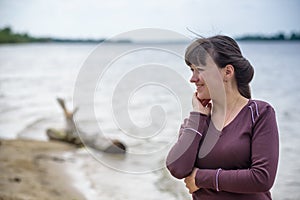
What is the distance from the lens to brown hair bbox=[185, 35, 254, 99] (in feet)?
7.20

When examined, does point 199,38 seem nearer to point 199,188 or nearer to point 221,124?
point 221,124

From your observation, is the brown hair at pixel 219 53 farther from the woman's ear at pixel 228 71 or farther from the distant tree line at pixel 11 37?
the distant tree line at pixel 11 37

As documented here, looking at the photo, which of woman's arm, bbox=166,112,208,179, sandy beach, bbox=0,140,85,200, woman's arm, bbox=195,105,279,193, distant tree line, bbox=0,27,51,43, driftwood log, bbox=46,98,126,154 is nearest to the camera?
woman's arm, bbox=195,105,279,193

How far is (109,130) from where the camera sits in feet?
48.1

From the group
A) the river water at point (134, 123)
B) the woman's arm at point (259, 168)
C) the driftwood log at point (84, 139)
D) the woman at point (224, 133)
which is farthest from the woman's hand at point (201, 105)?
the driftwood log at point (84, 139)

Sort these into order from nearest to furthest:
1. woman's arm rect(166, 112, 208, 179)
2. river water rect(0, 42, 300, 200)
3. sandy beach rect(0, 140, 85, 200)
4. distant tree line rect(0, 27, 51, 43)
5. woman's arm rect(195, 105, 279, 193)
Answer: woman's arm rect(195, 105, 279, 193) < woman's arm rect(166, 112, 208, 179) < river water rect(0, 42, 300, 200) < sandy beach rect(0, 140, 85, 200) < distant tree line rect(0, 27, 51, 43)

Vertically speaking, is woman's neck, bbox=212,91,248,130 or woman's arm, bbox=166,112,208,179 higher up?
woman's neck, bbox=212,91,248,130

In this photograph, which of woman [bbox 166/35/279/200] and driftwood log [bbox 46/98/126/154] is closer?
woman [bbox 166/35/279/200]

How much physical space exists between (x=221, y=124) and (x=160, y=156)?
27.6ft

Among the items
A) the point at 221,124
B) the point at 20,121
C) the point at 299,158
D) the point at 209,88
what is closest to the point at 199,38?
the point at 209,88

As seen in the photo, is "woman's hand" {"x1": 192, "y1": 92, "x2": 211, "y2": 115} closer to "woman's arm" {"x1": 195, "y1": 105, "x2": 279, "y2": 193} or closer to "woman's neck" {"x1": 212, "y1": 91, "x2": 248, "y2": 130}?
"woman's neck" {"x1": 212, "y1": 91, "x2": 248, "y2": 130}

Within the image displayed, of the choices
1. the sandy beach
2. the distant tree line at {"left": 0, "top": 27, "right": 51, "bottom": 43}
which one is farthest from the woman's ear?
the distant tree line at {"left": 0, "top": 27, "right": 51, "bottom": 43}

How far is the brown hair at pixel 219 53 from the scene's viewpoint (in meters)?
2.20

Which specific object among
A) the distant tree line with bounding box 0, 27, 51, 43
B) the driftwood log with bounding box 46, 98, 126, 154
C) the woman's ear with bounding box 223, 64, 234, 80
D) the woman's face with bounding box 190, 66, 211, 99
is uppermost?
the woman's ear with bounding box 223, 64, 234, 80
